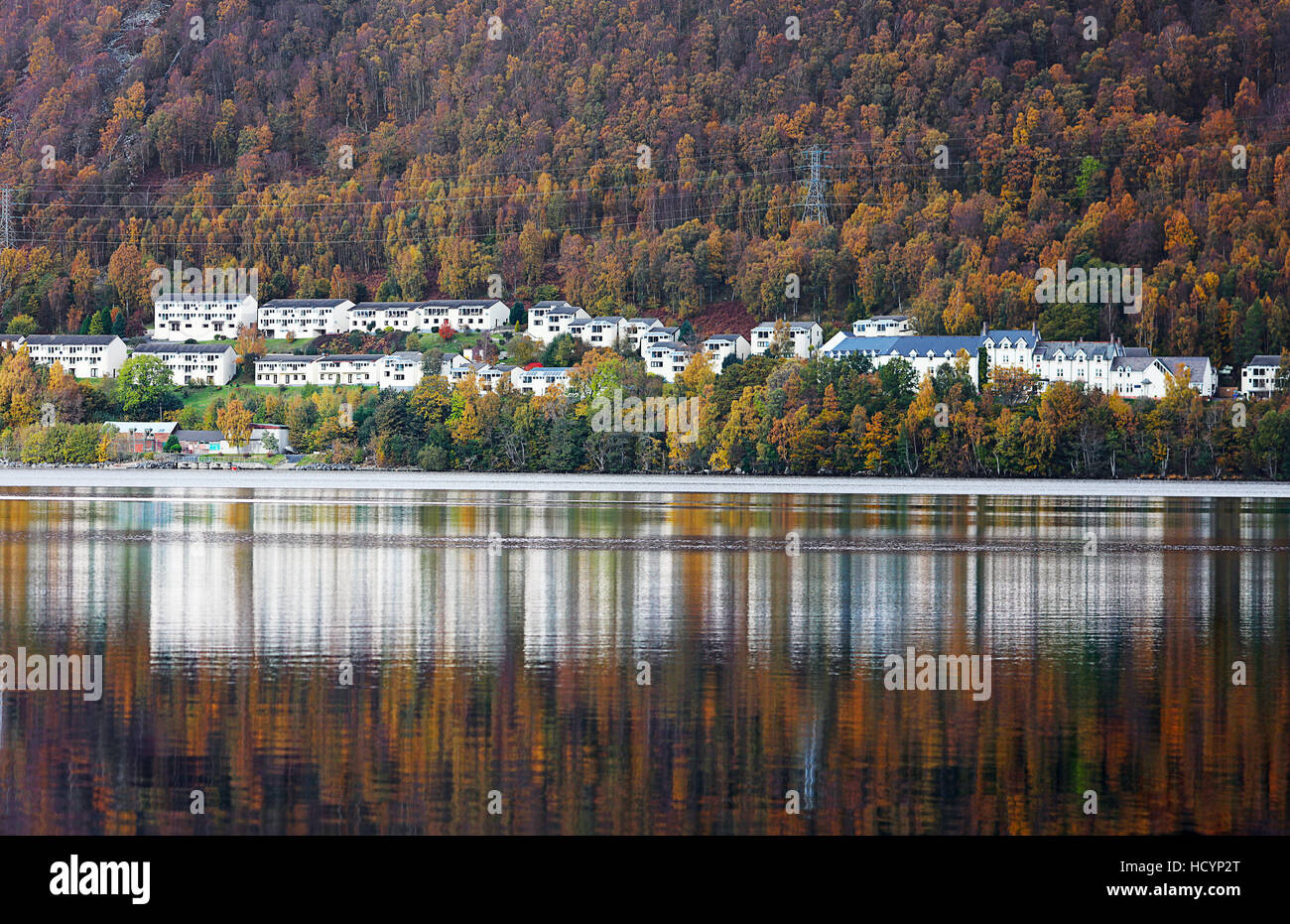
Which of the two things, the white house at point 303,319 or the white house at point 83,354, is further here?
the white house at point 303,319

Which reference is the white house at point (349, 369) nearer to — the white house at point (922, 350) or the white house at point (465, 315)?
the white house at point (465, 315)

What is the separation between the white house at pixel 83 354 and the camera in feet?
436

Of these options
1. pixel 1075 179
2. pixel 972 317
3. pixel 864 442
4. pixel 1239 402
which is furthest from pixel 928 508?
pixel 1075 179

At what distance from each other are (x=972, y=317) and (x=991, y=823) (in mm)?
116035

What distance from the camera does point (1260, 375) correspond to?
110125mm

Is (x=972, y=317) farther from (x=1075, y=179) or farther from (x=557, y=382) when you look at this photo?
(x=1075, y=179)

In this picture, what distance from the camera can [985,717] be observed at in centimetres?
1794

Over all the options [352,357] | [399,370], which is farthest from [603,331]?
[352,357]

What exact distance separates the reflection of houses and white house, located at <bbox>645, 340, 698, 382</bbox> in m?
36.5

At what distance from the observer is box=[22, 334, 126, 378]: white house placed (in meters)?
133

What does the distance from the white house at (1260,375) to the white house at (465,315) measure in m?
64.5

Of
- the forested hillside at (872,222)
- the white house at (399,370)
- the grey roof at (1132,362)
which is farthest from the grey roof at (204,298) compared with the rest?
the grey roof at (1132,362)

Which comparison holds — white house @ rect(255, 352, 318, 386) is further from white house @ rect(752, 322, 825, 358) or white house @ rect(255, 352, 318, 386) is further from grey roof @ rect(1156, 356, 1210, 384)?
grey roof @ rect(1156, 356, 1210, 384)

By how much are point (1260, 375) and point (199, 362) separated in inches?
3157
